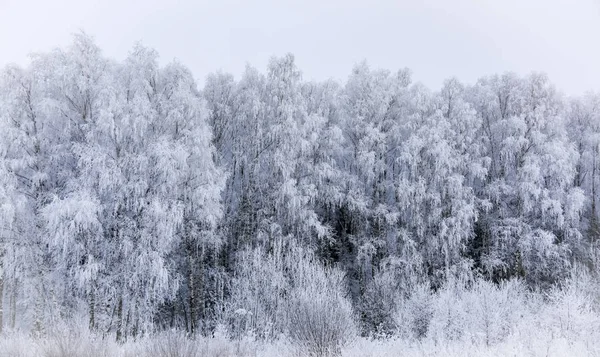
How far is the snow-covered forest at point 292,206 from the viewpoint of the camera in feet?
53.9

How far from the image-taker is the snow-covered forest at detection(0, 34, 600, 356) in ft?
53.9

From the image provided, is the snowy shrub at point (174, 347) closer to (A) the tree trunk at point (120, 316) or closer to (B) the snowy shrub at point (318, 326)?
(B) the snowy shrub at point (318, 326)

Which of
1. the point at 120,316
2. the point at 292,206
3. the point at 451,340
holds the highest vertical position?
the point at 292,206

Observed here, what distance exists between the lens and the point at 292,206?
21.1 metres

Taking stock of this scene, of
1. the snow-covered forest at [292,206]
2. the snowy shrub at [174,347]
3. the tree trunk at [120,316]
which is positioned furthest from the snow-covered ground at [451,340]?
the tree trunk at [120,316]

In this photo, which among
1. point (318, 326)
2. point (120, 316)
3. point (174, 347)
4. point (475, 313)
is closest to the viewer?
point (174, 347)

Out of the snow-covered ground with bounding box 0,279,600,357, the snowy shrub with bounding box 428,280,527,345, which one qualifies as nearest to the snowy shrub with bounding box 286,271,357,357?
the snow-covered ground with bounding box 0,279,600,357

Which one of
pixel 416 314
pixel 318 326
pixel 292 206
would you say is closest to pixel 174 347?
pixel 318 326

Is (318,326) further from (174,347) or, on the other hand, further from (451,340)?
(451,340)

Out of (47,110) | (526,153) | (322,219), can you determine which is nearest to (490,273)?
(526,153)

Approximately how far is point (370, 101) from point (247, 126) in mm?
5899

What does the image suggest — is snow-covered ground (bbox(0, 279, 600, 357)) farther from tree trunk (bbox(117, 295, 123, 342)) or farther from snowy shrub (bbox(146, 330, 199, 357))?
tree trunk (bbox(117, 295, 123, 342))

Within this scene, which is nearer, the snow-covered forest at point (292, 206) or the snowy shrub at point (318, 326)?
the snowy shrub at point (318, 326)

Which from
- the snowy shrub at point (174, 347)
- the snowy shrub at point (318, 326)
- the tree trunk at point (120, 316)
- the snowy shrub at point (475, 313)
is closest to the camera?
the snowy shrub at point (174, 347)
